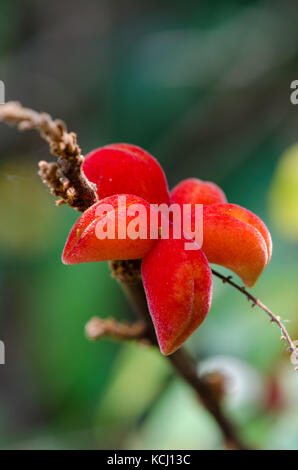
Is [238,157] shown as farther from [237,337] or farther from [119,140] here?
[237,337]

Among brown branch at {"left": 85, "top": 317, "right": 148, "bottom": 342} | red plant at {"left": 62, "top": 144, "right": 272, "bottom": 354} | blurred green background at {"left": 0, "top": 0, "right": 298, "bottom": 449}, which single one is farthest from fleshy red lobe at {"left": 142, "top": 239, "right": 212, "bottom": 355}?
blurred green background at {"left": 0, "top": 0, "right": 298, "bottom": 449}

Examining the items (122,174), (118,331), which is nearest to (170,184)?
(118,331)

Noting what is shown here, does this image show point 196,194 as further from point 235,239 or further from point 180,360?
point 180,360

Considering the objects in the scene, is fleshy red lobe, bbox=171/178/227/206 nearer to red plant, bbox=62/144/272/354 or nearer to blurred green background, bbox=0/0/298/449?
red plant, bbox=62/144/272/354

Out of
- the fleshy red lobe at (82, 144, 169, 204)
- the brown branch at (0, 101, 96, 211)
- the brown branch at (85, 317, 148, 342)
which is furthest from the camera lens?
the brown branch at (85, 317, 148, 342)

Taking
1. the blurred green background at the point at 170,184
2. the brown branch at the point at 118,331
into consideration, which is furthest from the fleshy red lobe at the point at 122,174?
the blurred green background at the point at 170,184
